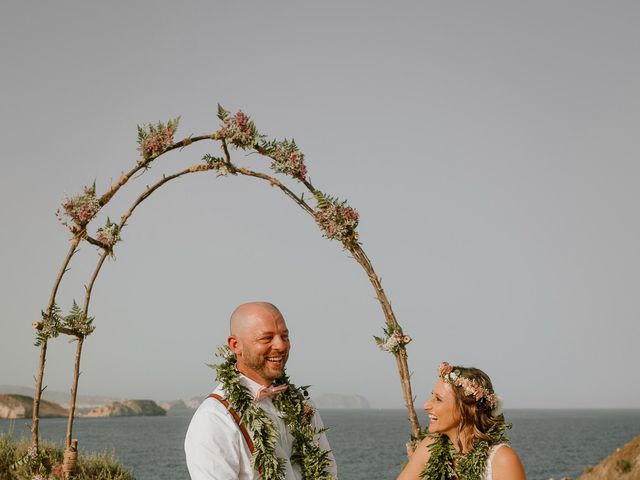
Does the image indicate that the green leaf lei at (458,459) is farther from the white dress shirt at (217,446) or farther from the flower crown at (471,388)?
the white dress shirt at (217,446)

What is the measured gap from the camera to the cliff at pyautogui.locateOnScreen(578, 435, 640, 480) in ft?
57.0

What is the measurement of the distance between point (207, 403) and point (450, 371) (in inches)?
67.9

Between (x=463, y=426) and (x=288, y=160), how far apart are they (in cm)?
356

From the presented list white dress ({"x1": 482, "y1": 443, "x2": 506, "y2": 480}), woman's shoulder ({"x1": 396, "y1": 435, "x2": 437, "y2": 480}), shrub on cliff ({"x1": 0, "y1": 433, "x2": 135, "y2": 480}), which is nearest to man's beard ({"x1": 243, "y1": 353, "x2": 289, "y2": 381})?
woman's shoulder ({"x1": 396, "y1": 435, "x2": 437, "y2": 480})

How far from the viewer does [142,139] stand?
724 centimetres

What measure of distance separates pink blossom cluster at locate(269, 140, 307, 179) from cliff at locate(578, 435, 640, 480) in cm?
1449

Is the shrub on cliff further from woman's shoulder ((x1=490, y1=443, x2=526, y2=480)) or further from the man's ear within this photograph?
woman's shoulder ((x1=490, y1=443, x2=526, y2=480))

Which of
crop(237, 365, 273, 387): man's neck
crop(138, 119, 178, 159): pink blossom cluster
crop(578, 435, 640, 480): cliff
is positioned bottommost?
crop(578, 435, 640, 480): cliff

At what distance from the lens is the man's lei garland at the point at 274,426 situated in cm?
385

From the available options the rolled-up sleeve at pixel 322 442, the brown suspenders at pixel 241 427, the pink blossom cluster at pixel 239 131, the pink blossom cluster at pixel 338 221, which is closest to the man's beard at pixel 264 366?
the brown suspenders at pixel 241 427

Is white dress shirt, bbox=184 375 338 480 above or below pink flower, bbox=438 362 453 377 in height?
below

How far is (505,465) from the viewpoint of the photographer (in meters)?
4.33

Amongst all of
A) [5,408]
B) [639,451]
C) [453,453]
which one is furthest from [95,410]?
[453,453]

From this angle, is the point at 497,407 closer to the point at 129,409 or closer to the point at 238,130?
the point at 238,130
